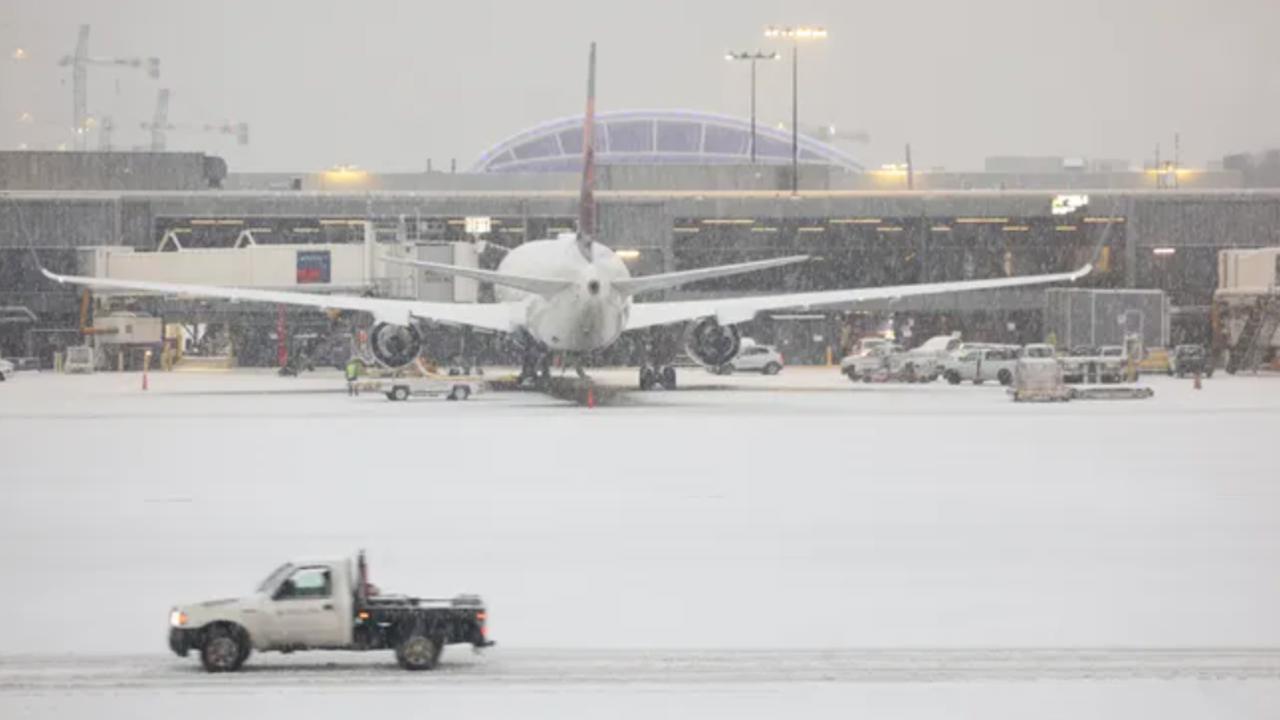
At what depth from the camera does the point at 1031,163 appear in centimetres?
18575

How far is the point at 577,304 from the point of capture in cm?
5084

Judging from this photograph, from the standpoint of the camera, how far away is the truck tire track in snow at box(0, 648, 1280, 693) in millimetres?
13664

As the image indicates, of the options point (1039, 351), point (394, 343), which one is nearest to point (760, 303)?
point (394, 343)

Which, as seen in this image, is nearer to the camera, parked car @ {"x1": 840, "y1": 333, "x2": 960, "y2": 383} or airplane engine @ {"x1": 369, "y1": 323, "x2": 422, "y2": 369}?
airplane engine @ {"x1": 369, "y1": 323, "x2": 422, "y2": 369}

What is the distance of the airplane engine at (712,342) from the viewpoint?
57.8m

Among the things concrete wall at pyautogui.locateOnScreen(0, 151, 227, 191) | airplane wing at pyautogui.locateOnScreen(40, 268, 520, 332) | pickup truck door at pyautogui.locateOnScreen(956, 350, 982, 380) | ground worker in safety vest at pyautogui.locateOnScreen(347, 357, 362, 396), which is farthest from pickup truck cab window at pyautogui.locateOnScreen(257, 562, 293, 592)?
concrete wall at pyautogui.locateOnScreen(0, 151, 227, 191)

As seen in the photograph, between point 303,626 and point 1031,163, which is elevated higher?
point 1031,163

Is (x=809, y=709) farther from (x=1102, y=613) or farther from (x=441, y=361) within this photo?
(x=441, y=361)

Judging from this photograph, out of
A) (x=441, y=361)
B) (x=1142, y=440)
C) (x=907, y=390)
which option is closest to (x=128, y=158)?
(x=441, y=361)

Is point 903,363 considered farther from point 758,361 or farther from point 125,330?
point 125,330

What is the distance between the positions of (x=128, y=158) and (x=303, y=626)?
100 metres

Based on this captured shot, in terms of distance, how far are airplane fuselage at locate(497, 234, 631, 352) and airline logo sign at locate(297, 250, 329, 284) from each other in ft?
82.7

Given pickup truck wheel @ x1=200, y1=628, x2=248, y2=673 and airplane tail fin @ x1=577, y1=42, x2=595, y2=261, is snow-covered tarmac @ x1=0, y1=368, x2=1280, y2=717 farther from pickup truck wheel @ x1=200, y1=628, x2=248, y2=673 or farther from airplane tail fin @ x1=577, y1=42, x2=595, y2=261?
airplane tail fin @ x1=577, y1=42, x2=595, y2=261

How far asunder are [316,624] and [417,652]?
88 cm
